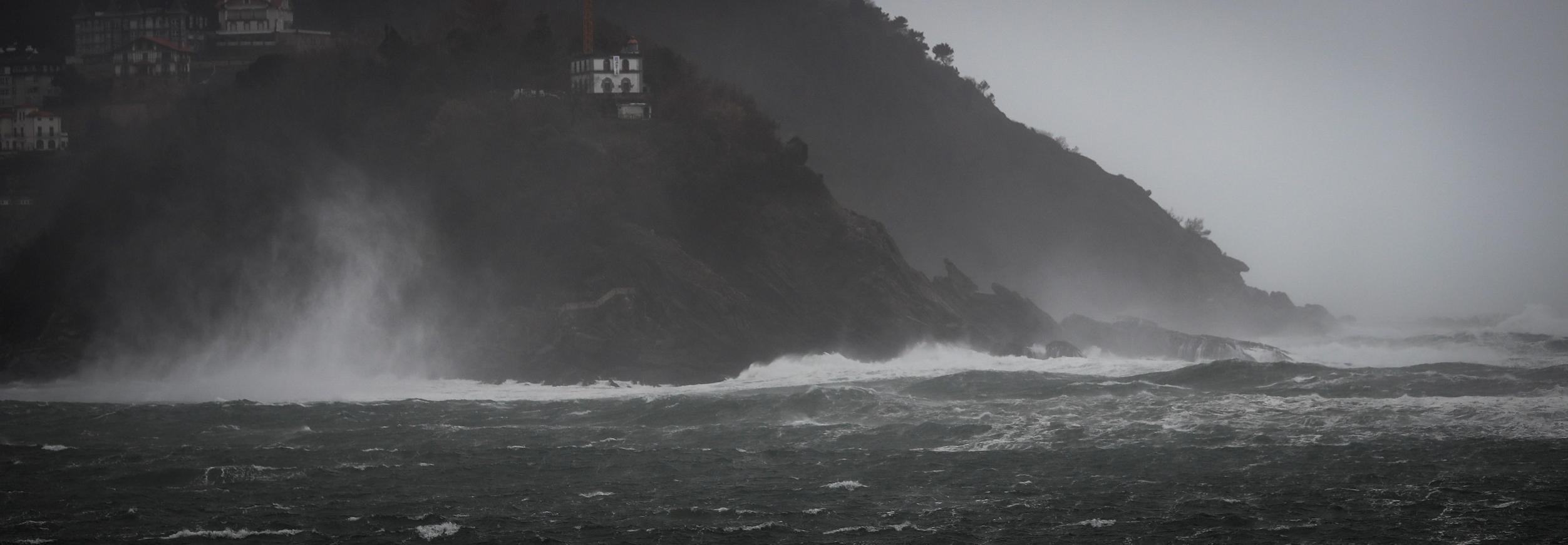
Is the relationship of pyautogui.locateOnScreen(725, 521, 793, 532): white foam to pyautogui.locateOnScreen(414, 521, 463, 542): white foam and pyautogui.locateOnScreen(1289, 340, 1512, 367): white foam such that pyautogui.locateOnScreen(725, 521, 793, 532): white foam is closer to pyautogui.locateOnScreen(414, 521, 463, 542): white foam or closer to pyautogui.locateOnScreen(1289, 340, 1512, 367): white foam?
pyautogui.locateOnScreen(414, 521, 463, 542): white foam

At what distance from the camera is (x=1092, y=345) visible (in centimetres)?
7350

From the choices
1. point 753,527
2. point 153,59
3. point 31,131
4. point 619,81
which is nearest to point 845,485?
point 753,527

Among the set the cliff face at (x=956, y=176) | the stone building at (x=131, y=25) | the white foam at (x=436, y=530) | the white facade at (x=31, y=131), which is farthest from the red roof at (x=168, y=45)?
the white foam at (x=436, y=530)

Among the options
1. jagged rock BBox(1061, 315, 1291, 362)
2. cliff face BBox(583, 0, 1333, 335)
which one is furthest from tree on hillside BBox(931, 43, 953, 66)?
jagged rock BBox(1061, 315, 1291, 362)

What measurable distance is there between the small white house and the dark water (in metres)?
31.0

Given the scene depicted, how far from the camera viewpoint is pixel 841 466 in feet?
125

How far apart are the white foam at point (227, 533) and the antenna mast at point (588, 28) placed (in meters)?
56.2

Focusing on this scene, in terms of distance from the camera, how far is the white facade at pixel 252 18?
97.5 m

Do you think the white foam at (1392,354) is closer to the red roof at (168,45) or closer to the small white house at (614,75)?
the small white house at (614,75)

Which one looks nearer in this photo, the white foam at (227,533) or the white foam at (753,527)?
the white foam at (227,533)

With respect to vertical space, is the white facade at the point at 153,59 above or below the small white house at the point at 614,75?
above

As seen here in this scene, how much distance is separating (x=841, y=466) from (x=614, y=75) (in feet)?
154

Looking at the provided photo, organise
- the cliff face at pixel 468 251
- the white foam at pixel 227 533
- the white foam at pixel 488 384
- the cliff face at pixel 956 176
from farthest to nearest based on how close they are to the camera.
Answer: the cliff face at pixel 956 176, the cliff face at pixel 468 251, the white foam at pixel 488 384, the white foam at pixel 227 533

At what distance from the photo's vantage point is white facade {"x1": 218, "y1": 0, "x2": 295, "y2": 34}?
97.5 metres
